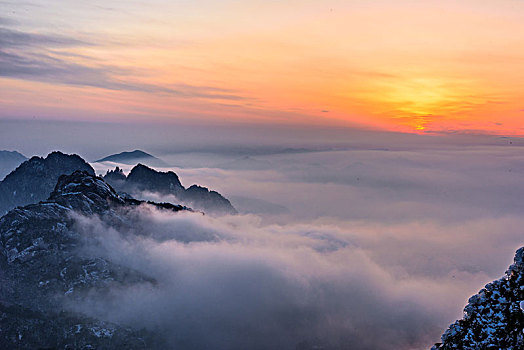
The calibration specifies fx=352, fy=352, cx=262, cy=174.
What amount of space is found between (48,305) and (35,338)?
23.8 m

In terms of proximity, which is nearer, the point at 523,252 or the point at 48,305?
the point at 523,252

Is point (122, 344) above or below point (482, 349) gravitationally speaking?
below

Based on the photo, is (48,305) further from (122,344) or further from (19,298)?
(122,344)

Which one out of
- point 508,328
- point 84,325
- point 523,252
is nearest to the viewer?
point 508,328

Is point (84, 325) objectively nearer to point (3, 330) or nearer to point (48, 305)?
point (48, 305)

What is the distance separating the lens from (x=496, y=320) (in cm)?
3903

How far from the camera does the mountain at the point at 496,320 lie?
3741cm

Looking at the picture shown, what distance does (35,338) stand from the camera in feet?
579

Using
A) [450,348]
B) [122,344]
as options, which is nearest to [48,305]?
[122,344]

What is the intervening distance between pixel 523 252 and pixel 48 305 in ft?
743

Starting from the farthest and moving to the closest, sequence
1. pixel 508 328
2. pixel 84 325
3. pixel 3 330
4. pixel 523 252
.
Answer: pixel 84 325, pixel 3 330, pixel 523 252, pixel 508 328

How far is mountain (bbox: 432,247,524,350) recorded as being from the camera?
37.4 meters

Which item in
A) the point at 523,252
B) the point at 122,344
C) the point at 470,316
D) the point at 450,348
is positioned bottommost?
the point at 122,344

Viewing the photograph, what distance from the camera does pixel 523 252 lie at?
1633 inches
